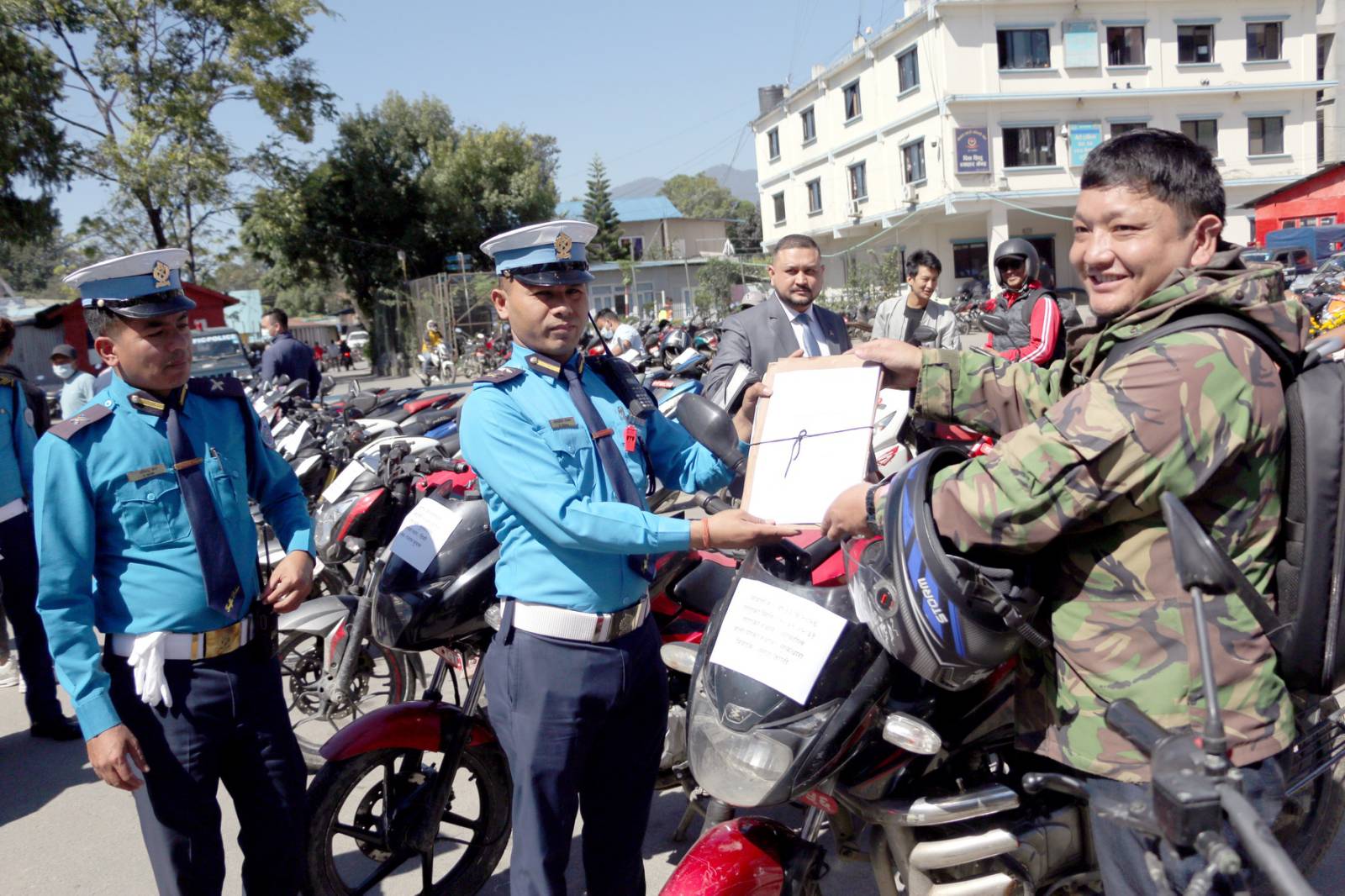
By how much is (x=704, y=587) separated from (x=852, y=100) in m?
36.8

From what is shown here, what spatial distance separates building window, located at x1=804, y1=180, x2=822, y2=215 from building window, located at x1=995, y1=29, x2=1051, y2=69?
396 inches

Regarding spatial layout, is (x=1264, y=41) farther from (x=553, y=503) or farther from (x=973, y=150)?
(x=553, y=503)

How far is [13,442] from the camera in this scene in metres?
4.60

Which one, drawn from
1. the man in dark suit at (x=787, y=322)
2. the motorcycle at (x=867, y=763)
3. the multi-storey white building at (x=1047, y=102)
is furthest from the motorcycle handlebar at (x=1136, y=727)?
the multi-storey white building at (x=1047, y=102)

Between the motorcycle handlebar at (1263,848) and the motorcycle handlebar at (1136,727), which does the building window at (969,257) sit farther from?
the motorcycle handlebar at (1263,848)

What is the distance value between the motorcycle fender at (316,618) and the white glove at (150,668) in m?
1.43

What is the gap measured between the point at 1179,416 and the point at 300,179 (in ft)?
74.4

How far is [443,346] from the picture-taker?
22906 mm

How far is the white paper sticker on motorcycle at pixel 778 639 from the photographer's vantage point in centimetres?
196

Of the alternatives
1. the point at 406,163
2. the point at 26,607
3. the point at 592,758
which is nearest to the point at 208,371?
the point at 26,607

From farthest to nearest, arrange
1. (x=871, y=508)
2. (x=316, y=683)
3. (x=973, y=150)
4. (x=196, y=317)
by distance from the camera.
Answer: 1. (x=973, y=150)
2. (x=196, y=317)
3. (x=316, y=683)
4. (x=871, y=508)

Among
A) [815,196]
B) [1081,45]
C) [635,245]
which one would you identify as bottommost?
[635,245]

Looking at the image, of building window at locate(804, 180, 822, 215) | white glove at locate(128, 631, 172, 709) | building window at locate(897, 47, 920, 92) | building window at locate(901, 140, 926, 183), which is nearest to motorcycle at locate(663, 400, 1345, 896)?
white glove at locate(128, 631, 172, 709)

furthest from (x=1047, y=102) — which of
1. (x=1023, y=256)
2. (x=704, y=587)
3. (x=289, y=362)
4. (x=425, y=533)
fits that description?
(x=425, y=533)
